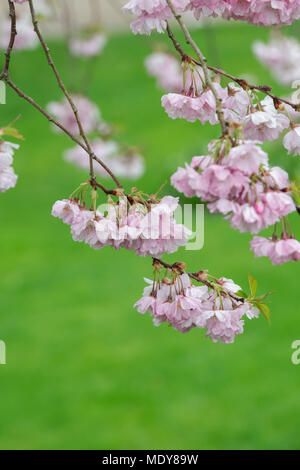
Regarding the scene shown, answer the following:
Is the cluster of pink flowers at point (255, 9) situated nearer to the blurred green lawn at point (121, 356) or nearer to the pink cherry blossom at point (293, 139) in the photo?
the pink cherry blossom at point (293, 139)

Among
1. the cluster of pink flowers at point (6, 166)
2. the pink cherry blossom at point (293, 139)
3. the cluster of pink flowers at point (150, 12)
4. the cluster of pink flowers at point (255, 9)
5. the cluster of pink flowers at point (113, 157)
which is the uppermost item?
the cluster of pink flowers at point (113, 157)

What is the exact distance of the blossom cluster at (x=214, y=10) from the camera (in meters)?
1.36

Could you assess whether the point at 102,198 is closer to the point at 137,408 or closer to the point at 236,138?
the point at 137,408

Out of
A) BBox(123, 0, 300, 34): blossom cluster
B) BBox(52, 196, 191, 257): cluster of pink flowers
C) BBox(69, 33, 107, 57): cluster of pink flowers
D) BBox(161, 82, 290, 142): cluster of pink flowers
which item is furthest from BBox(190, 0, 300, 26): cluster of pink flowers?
BBox(69, 33, 107, 57): cluster of pink flowers

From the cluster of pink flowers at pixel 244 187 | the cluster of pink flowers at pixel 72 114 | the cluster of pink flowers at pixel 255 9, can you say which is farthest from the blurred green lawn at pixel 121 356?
the cluster of pink flowers at pixel 244 187

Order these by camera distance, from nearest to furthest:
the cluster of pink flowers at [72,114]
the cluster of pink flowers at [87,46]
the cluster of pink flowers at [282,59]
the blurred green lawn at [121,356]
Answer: the blurred green lawn at [121,356] < the cluster of pink flowers at [72,114] < the cluster of pink flowers at [87,46] < the cluster of pink flowers at [282,59]

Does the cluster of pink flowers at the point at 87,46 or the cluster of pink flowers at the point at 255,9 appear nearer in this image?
the cluster of pink flowers at the point at 255,9

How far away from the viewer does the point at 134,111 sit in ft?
30.4

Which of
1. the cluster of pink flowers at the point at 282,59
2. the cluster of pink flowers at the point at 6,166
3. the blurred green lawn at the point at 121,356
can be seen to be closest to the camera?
the cluster of pink flowers at the point at 6,166

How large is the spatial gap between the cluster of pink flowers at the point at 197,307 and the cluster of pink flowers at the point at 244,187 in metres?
0.28

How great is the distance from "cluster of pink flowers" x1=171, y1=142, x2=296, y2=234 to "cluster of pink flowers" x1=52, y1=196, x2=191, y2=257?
14cm

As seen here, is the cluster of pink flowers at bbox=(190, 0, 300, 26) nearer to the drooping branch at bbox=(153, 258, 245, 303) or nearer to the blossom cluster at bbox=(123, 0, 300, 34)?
the blossom cluster at bbox=(123, 0, 300, 34)

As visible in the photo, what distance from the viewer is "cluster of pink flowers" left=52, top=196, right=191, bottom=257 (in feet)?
4.16

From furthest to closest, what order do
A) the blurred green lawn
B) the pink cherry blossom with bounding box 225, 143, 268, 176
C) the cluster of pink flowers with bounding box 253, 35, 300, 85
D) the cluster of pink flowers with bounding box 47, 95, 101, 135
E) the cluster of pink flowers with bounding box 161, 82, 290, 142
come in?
the cluster of pink flowers with bounding box 253, 35, 300, 85 → the cluster of pink flowers with bounding box 47, 95, 101, 135 → the blurred green lawn → the cluster of pink flowers with bounding box 161, 82, 290, 142 → the pink cherry blossom with bounding box 225, 143, 268, 176
